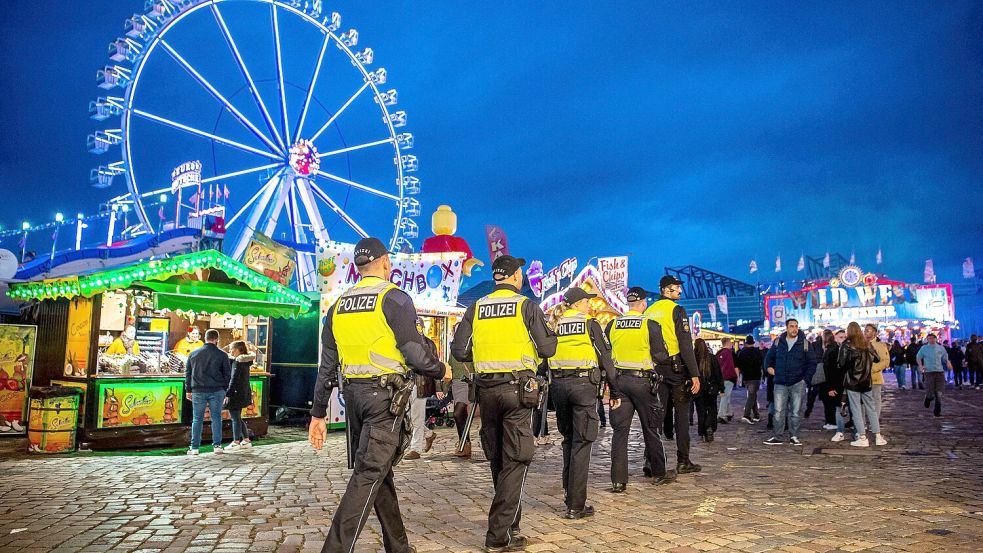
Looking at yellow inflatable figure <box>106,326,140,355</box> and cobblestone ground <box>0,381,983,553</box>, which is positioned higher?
yellow inflatable figure <box>106,326,140,355</box>

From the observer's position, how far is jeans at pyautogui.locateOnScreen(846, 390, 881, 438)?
907 centimetres

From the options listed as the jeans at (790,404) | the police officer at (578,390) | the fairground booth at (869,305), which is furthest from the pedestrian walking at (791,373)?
the fairground booth at (869,305)

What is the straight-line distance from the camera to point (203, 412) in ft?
30.6

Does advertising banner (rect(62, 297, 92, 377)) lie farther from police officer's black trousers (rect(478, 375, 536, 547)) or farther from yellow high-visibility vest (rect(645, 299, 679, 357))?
yellow high-visibility vest (rect(645, 299, 679, 357))

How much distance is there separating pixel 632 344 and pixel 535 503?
69.1 inches

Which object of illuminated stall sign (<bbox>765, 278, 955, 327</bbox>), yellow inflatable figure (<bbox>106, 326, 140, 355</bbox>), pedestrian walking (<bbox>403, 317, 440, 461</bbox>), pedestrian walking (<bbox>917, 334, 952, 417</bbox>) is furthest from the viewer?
illuminated stall sign (<bbox>765, 278, 955, 327</bbox>)

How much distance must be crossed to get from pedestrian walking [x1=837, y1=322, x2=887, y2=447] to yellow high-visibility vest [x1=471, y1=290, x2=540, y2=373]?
593 cm

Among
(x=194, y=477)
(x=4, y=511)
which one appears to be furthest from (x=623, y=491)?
(x=4, y=511)

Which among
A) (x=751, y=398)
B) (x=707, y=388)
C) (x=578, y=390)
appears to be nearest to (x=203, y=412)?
(x=578, y=390)

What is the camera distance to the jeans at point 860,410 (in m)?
9.07

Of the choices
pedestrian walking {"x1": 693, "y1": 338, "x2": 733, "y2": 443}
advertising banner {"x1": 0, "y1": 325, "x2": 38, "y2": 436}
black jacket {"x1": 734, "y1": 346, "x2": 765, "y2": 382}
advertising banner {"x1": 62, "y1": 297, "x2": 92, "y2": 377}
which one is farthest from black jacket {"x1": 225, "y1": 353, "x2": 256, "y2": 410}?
black jacket {"x1": 734, "y1": 346, "x2": 765, "y2": 382}

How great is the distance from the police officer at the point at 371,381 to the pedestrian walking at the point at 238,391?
20.4 ft

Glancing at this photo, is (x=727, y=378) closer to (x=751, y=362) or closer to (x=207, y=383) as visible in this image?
(x=751, y=362)

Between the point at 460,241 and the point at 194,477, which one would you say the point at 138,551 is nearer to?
the point at 194,477
